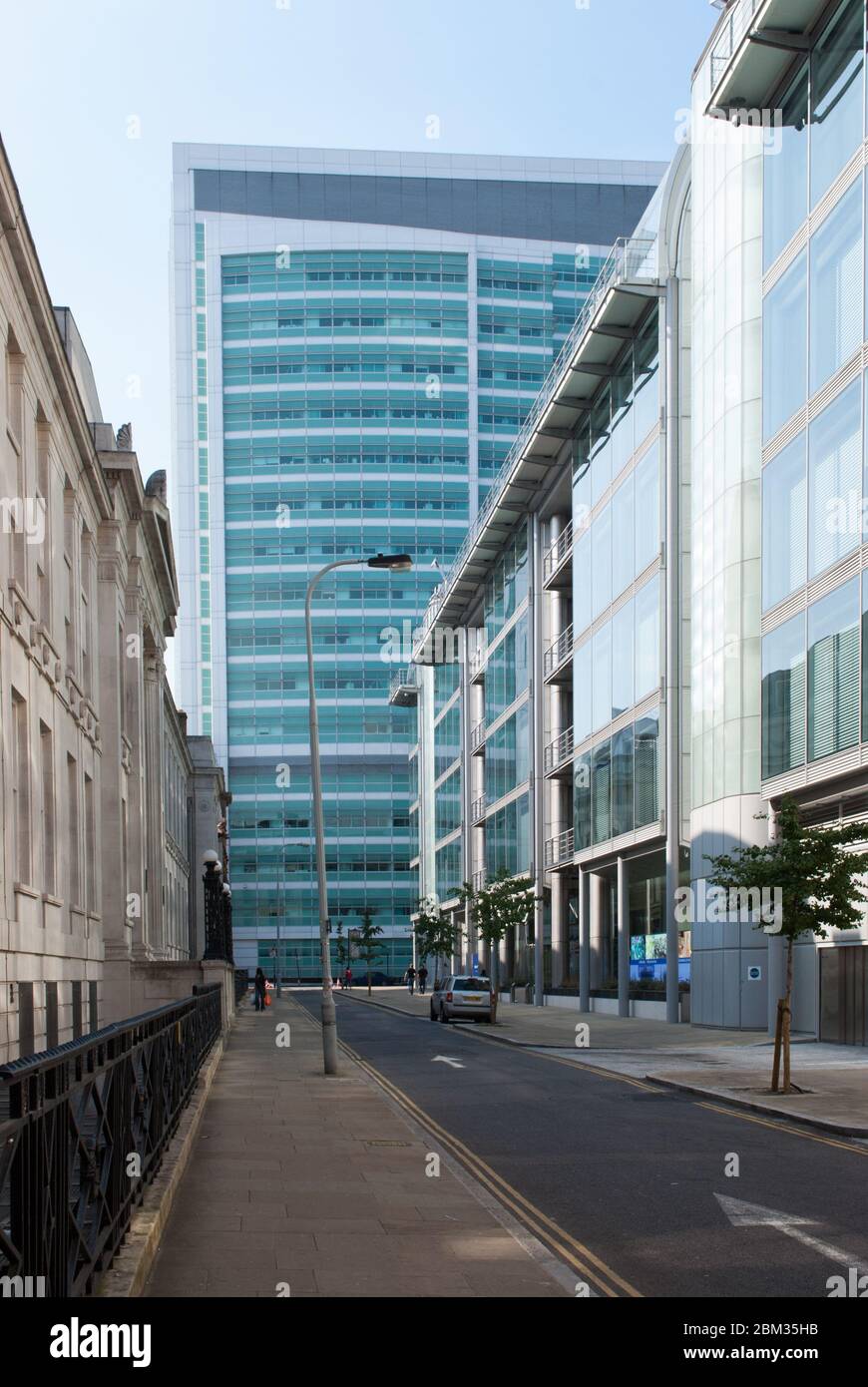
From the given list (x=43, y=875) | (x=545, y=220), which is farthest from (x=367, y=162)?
(x=43, y=875)

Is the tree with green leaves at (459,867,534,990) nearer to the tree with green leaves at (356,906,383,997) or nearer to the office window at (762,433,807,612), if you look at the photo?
the office window at (762,433,807,612)

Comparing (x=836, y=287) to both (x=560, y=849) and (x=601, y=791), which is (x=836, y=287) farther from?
(x=560, y=849)

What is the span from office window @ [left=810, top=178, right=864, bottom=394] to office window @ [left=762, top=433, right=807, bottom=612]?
1968 millimetres

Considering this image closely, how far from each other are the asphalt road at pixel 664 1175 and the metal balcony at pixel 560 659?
31.5 metres

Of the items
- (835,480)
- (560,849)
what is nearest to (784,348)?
(835,480)

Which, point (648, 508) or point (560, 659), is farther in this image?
point (560, 659)

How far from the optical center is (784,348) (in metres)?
32.3

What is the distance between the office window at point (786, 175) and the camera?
3156 centimetres

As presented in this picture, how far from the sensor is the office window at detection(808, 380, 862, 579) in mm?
27750

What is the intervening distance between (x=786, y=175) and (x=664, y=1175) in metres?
25.7

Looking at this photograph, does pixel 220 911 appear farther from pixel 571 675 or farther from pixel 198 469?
pixel 198 469

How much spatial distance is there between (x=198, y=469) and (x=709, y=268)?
98.3 metres
